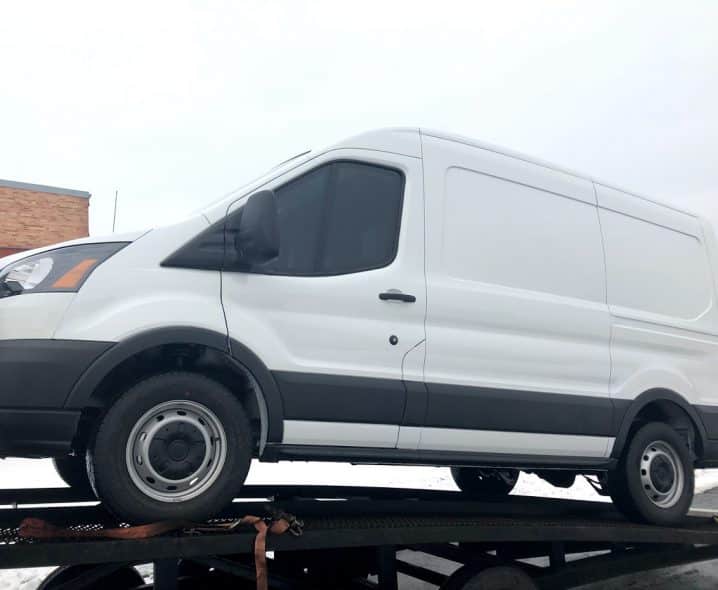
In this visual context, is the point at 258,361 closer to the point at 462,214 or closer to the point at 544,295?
the point at 462,214

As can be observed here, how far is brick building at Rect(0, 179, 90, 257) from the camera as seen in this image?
16.9 meters

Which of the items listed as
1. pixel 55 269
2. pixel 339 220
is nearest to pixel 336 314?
pixel 339 220

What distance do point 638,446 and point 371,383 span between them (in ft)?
6.55

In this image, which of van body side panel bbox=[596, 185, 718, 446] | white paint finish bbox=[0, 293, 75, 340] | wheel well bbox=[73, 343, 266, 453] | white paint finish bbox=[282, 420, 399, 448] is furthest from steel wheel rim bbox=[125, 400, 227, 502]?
van body side panel bbox=[596, 185, 718, 446]

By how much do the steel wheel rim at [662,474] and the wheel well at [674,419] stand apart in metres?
0.18

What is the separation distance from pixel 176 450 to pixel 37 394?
0.57m

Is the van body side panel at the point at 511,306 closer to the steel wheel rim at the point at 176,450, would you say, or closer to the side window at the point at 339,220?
the side window at the point at 339,220

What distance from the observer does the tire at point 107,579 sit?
3359mm

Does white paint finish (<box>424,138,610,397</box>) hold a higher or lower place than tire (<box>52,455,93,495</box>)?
higher

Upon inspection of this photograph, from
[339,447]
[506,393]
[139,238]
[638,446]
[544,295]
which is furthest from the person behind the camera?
[638,446]

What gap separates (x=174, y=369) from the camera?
2965 millimetres

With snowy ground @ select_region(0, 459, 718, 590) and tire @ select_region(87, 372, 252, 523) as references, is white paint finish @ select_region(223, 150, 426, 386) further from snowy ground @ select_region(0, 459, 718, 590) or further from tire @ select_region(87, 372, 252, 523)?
snowy ground @ select_region(0, 459, 718, 590)

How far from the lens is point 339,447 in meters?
3.17

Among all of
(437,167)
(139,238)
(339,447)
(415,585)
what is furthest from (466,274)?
(415,585)
